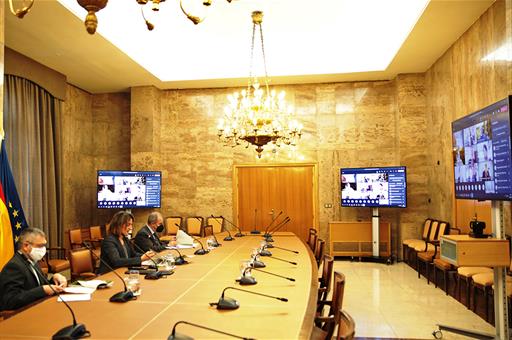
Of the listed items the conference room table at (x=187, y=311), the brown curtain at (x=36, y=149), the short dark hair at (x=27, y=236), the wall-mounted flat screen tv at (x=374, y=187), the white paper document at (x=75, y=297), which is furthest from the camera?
the wall-mounted flat screen tv at (x=374, y=187)

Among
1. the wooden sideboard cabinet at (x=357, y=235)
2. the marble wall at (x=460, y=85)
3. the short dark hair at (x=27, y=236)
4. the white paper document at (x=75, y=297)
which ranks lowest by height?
the wooden sideboard cabinet at (x=357, y=235)

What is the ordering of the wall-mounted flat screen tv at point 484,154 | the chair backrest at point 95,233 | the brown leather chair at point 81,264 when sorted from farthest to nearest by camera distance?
1. the chair backrest at point 95,233
2. the brown leather chair at point 81,264
3. the wall-mounted flat screen tv at point 484,154

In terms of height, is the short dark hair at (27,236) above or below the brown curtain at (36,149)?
below

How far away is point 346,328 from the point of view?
195cm

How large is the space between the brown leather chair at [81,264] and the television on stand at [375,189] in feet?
18.9

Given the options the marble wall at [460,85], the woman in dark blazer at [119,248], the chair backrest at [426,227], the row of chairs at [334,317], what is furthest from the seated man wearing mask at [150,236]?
the chair backrest at [426,227]

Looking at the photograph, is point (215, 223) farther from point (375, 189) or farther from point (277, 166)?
point (375, 189)

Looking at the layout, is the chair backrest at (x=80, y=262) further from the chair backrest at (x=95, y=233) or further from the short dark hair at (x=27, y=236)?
the chair backrest at (x=95, y=233)

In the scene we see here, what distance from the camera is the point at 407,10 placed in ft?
23.1

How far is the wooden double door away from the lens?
977cm

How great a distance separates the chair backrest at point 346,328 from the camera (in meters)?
1.77

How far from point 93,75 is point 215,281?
7.04 m

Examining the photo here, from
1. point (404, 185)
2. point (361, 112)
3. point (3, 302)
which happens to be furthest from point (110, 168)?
point (3, 302)

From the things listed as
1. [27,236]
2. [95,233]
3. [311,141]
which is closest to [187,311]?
[27,236]
